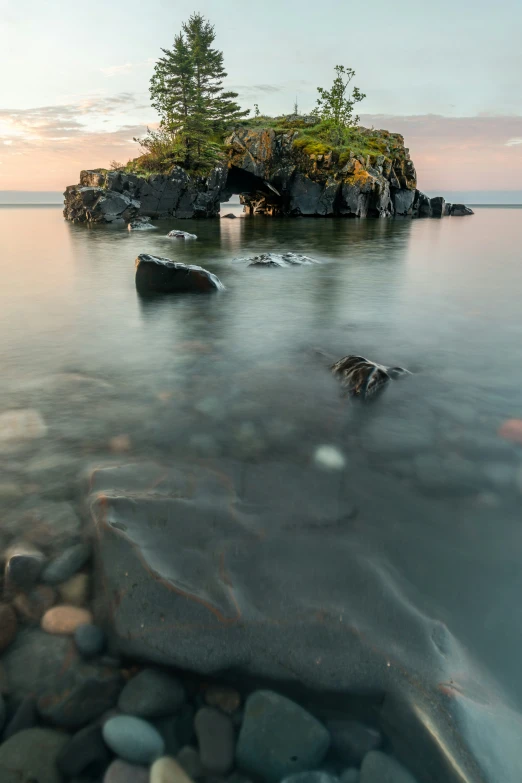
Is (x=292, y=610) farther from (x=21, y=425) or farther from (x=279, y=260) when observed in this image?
(x=279, y=260)

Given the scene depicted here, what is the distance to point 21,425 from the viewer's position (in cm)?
428

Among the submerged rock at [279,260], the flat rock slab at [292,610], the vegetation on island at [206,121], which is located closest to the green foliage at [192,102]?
the vegetation on island at [206,121]

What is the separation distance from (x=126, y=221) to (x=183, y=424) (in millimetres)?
38597

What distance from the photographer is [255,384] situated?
5.45 metres

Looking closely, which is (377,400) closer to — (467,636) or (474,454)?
(474,454)

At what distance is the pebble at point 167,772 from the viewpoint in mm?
1705

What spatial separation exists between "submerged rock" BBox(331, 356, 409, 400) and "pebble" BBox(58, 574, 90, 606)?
3372 mm

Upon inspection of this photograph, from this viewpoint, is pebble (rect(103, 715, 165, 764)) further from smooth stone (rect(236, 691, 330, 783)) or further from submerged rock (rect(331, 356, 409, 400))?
submerged rock (rect(331, 356, 409, 400))

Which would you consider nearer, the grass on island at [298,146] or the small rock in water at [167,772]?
the small rock in water at [167,772]

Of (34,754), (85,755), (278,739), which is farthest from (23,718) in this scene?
(278,739)

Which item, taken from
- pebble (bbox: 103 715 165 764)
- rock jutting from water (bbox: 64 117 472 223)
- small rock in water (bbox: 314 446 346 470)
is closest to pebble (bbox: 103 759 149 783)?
pebble (bbox: 103 715 165 764)

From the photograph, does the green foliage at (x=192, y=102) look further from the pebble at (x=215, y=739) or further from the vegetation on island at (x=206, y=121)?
the pebble at (x=215, y=739)

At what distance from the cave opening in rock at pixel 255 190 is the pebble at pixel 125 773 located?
→ 2041 inches

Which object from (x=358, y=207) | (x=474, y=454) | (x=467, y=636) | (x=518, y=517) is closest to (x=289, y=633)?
(x=467, y=636)
